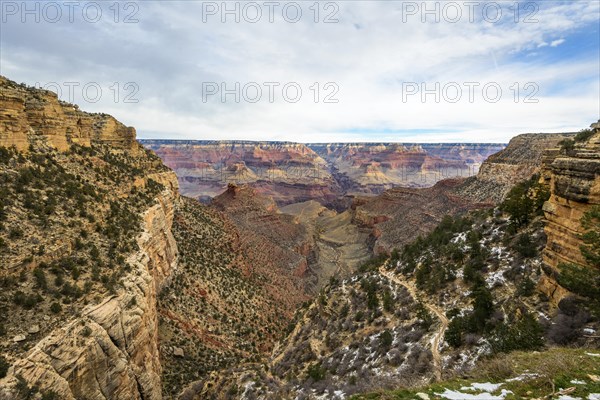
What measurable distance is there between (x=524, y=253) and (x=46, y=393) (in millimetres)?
24016

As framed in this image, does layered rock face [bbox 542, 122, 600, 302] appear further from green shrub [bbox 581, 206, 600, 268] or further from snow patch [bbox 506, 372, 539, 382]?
snow patch [bbox 506, 372, 539, 382]

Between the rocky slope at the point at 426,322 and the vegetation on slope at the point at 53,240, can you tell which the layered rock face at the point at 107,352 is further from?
the rocky slope at the point at 426,322

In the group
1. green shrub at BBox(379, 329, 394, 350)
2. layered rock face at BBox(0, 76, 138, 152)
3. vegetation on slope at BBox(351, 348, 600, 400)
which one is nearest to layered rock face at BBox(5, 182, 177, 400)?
layered rock face at BBox(0, 76, 138, 152)

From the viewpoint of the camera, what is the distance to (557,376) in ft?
28.0

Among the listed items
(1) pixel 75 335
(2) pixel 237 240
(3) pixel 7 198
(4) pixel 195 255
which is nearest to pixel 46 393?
(1) pixel 75 335

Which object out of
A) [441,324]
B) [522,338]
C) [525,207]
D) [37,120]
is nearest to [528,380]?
[522,338]

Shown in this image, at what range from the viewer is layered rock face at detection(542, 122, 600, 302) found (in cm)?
1294

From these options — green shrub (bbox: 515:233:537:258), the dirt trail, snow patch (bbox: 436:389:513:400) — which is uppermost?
green shrub (bbox: 515:233:537:258)

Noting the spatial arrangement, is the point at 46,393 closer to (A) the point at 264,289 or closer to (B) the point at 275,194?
(A) the point at 264,289

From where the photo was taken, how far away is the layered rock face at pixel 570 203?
12938 mm

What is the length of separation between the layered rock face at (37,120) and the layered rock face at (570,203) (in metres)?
28.5

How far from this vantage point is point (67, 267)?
1590cm

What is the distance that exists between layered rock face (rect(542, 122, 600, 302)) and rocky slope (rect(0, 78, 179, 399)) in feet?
64.8

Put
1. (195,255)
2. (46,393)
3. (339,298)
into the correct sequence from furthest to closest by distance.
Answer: (195,255) → (339,298) → (46,393)
